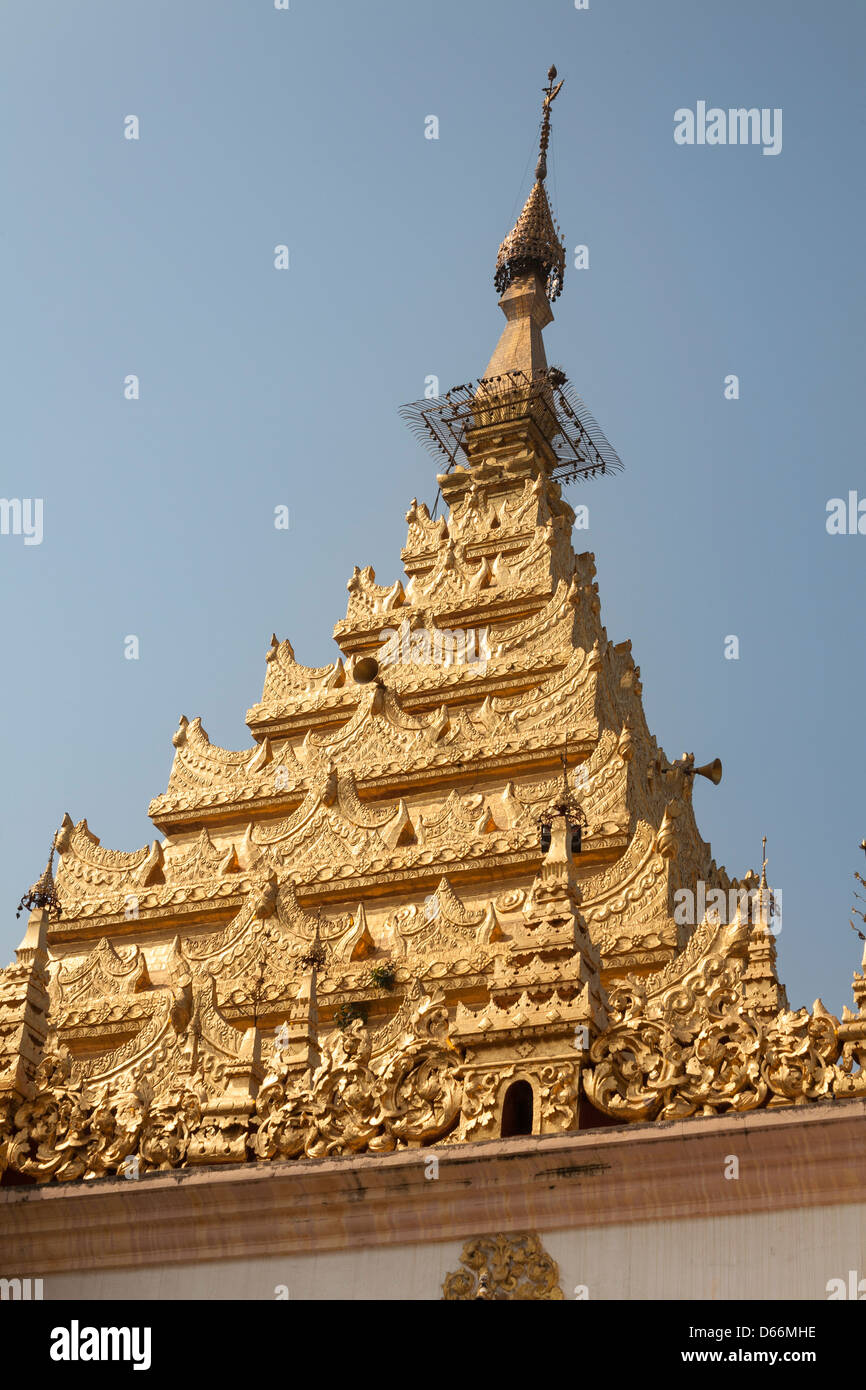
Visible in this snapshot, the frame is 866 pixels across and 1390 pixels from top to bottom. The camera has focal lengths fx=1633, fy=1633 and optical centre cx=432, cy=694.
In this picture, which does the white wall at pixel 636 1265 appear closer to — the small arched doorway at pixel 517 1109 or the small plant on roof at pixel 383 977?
the small arched doorway at pixel 517 1109

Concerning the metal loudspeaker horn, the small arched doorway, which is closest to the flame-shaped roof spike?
the metal loudspeaker horn

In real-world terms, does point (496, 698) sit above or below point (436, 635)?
below

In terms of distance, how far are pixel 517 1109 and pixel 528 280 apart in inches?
1262

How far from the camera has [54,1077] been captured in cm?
1254

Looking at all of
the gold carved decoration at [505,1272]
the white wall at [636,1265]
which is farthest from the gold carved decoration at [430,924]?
the white wall at [636,1265]

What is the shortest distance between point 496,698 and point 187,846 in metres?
5.97

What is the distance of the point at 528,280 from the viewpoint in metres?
40.3

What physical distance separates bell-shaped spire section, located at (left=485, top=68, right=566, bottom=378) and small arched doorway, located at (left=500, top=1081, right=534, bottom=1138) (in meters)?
28.9

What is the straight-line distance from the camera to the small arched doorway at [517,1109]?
35.7 ft

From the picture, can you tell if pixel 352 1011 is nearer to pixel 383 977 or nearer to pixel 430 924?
pixel 383 977

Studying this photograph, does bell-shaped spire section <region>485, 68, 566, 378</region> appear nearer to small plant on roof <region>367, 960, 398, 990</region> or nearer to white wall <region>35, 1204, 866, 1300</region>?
small plant on roof <region>367, 960, 398, 990</region>
